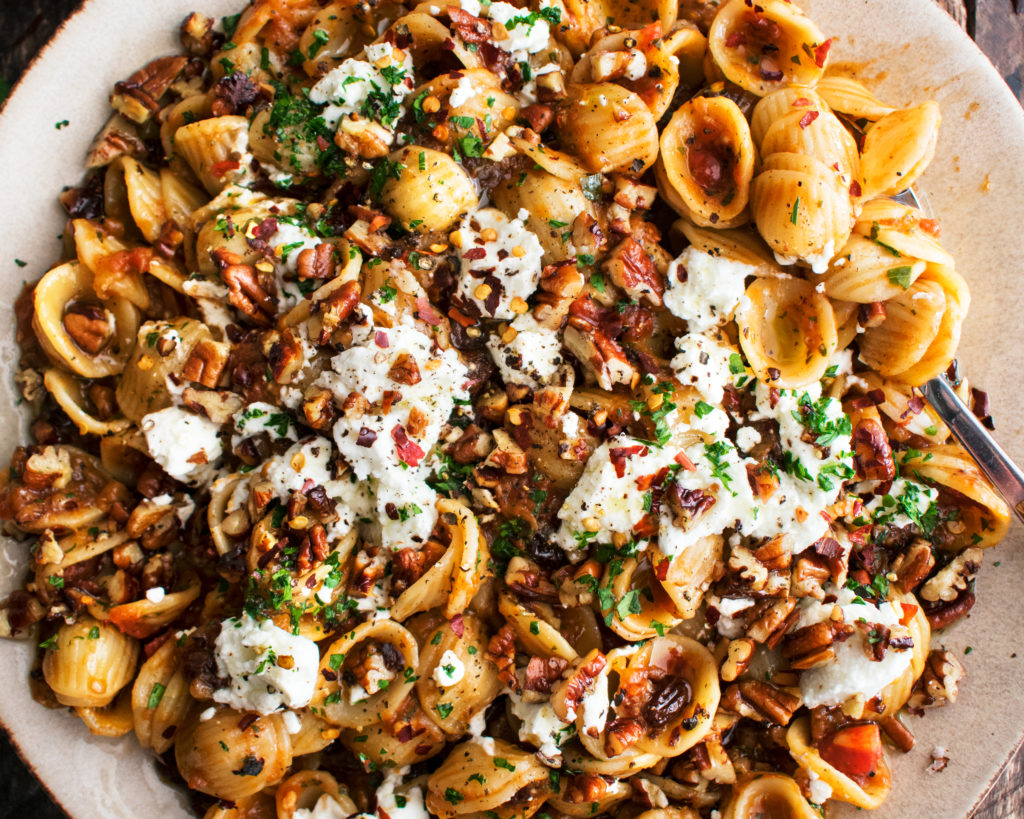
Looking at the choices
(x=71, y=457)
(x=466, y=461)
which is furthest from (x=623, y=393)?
(x=71, y=457)

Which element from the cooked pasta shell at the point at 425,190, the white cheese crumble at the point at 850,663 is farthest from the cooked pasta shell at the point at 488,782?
the cooked pasta shell at the point at 425,190

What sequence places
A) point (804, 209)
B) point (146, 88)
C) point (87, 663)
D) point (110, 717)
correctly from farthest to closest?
point (146, 88) < point (110, 717) < point (87, 663) < point (804, 209)

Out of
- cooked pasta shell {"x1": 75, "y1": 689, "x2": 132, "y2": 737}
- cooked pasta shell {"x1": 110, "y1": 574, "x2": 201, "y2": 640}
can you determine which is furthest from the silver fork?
cooked pasta shell {"x1": 75, "y1": 689, "x2": 132, "y2": 737}

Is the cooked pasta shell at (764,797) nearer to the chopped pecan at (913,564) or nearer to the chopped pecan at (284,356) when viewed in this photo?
the chopped pecan at (913,564)

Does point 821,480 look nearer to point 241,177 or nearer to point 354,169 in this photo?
point 354,169

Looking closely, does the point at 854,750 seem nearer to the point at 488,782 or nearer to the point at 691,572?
the point at 691,572

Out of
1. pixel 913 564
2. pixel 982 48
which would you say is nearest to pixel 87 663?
pixel 913 564
